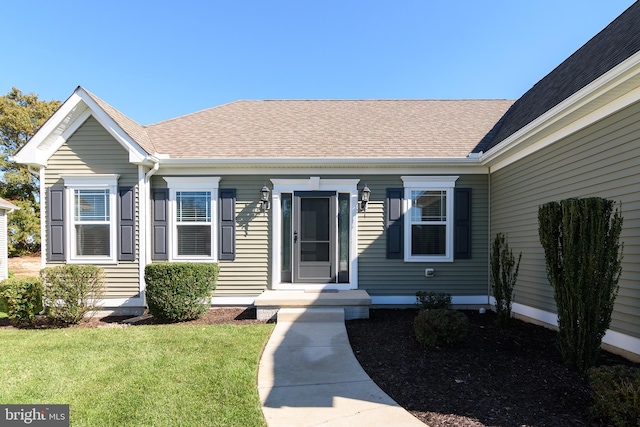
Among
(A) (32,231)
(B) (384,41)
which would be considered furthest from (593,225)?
(A) (32,231)

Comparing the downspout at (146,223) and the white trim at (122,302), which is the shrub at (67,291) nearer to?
the white trim at (122,302)

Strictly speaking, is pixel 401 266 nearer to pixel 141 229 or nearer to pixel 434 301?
pixel 434 301

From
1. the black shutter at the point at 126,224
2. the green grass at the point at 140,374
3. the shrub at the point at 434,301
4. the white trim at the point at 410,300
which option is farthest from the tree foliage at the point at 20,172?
the shrub at the point at 434,301

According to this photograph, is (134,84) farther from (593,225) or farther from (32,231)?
(593,225)

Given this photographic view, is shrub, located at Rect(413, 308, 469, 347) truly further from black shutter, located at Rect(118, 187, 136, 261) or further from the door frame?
black shutter, located at Rect(118, 187, 136, 261)

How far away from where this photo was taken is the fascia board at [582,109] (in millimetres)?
3369

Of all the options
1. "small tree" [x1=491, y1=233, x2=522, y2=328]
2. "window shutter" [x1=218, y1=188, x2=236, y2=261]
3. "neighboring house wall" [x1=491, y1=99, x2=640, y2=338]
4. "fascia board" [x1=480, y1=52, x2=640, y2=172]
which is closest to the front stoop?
"window shutter" [x1=218, y1=188, x2=236, y2=261]

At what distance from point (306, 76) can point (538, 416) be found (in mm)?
12111

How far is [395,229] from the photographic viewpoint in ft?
22.1

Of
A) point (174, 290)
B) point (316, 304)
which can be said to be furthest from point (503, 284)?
point (174, 290)

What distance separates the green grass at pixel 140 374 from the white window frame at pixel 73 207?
5.24 ft

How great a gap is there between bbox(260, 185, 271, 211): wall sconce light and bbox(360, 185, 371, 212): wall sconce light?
6.55 ft

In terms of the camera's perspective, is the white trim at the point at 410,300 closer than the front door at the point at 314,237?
Yes

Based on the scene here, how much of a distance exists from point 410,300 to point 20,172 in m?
23.7
